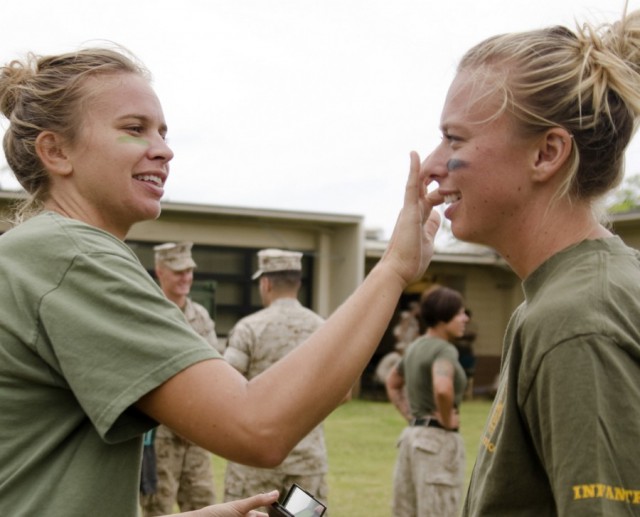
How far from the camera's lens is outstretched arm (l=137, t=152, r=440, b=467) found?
188cm

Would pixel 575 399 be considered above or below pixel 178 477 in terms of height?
above

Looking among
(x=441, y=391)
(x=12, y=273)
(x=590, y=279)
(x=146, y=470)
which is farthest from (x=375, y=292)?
(x=146, y=470)

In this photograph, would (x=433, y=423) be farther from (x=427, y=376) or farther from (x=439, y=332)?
(x=439, y=332)

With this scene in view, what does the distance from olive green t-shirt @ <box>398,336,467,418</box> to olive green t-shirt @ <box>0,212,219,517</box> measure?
5.54 metres

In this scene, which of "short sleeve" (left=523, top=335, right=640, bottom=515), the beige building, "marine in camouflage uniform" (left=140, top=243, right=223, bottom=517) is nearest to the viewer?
"short sleeve" (left=523, top=335, right=640, bottom=515)

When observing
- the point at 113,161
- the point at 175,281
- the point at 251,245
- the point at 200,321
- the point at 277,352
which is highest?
the point at 113,161

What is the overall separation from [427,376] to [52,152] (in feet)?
17.9

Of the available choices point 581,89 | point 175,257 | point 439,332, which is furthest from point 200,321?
point 581,89

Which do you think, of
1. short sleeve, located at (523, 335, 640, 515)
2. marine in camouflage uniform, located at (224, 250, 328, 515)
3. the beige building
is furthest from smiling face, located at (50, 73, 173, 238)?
the beige building

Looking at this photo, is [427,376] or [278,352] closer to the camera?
[278,352]

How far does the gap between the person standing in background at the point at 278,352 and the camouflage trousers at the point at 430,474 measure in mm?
624

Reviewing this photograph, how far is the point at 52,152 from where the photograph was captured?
227cm

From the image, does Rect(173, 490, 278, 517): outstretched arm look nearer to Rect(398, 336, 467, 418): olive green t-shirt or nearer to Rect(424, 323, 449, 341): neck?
Rect(398, 336, 467, 418): olive green t-shirt

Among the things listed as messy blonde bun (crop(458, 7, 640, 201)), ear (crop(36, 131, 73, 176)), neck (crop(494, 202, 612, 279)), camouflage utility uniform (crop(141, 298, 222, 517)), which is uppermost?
messy blonde bun (crop(458, 7, 640, 201))
